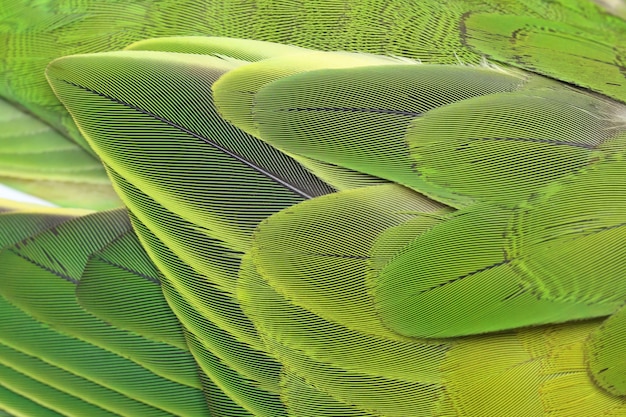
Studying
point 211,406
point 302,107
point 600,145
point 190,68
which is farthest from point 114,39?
point 600,145

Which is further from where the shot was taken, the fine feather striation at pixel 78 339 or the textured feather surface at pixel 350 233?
the fine feather striation at pixel 78 339

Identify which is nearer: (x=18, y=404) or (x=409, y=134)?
(x=409, y=134)

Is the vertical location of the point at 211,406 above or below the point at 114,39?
below

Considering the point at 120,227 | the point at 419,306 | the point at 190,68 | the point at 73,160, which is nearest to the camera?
the point at 419,306

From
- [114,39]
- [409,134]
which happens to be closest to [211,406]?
[409,134]

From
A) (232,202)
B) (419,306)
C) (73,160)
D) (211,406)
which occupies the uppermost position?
(73,160)

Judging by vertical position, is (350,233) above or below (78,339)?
above

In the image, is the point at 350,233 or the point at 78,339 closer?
the point at 350,233

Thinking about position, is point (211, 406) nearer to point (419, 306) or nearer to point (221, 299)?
point (221, 299)

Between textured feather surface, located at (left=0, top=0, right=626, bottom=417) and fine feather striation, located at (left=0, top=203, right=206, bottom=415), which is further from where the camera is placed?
fine feather striation, located at (left=0, top=203, right=206, bottom=415)

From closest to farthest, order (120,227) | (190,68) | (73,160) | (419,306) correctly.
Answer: (419,306) → (190,68) → (120,227) → (73,160)

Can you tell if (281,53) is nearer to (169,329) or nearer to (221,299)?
(221,299)
